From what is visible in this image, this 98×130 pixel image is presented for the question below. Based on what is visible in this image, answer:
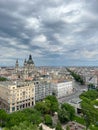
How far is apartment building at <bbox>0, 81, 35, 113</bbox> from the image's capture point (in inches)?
2235

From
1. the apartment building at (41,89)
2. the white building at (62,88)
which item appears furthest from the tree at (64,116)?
the white building at (62,88)

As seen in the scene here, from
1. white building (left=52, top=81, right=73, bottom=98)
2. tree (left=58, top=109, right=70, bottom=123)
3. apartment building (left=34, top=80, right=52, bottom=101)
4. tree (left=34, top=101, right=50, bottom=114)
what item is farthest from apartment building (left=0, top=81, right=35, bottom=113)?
tree (left=58, top=109, right=70, bottom=123)

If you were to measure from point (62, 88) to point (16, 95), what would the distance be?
2974 cm

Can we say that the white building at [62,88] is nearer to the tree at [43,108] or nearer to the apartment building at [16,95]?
the apartment building at [16,95]

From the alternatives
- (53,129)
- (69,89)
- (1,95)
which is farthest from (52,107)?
(69,89)

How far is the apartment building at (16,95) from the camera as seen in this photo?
5678 cm

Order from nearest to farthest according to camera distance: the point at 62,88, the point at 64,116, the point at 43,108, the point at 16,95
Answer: the point at 64,116, the point at 43,108, the point at 16,95, the point at 62,88

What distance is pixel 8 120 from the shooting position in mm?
38781

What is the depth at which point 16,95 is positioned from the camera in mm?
58125

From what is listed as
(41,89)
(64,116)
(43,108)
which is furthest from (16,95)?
(64,116)

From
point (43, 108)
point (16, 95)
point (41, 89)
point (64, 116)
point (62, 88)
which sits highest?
point (41, 89)

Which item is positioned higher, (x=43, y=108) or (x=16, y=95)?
(x=16, y=95)

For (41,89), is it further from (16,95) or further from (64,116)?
(64,116)

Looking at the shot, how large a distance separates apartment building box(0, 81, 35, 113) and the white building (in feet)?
55.9
